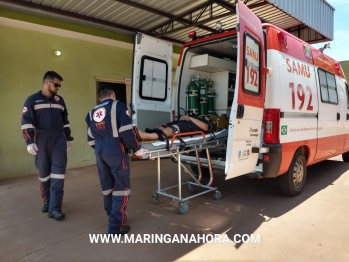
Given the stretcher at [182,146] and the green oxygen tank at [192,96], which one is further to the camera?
the green oxygen tank at [192,96]

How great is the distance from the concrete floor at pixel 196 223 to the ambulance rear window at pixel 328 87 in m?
1.56

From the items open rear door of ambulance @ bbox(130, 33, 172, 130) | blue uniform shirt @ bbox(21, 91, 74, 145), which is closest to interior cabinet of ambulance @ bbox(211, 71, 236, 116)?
open rear door of ambulance @ bbox(130, 33, 172, 130)

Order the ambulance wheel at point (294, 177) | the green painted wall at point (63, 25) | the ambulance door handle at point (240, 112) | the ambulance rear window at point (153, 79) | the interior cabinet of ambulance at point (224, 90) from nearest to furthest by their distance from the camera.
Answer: the ambulance door handle at point (240, 112) → the ambulance wheel at point (294, 177) → the ambulance rear window at point (153, 79) → the interior cabinet of ambulance at point (224, 90) → the green painted wall at point (63, 25)

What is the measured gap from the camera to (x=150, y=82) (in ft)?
14.5

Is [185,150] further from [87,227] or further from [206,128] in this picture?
[87,227]

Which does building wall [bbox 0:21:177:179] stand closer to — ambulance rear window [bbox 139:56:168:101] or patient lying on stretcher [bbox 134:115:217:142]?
ambulance rear window [bbox 139:56:168:101]

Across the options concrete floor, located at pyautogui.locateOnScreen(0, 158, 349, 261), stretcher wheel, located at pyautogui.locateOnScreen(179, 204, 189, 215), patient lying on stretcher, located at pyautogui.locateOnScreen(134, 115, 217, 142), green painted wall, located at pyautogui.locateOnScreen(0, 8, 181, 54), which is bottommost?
concrete floor, located at pyautogui.locateOnScreen(0, 158, 349, 261)

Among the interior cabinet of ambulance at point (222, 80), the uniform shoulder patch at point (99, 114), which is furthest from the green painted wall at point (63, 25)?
the uniform shoulder patch at point (99, 114)

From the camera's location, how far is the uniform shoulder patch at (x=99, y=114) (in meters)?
2.92

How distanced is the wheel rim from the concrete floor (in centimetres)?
23

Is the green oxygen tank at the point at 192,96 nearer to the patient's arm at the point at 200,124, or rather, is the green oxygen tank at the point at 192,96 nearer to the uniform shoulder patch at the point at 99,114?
the patient's arm at the point at 200,124

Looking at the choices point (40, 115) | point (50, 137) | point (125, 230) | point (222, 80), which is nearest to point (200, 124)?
point (222, 80)

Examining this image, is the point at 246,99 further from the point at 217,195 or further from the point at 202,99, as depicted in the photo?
the point at 202,99

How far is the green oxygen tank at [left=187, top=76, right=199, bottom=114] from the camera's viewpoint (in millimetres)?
5012
